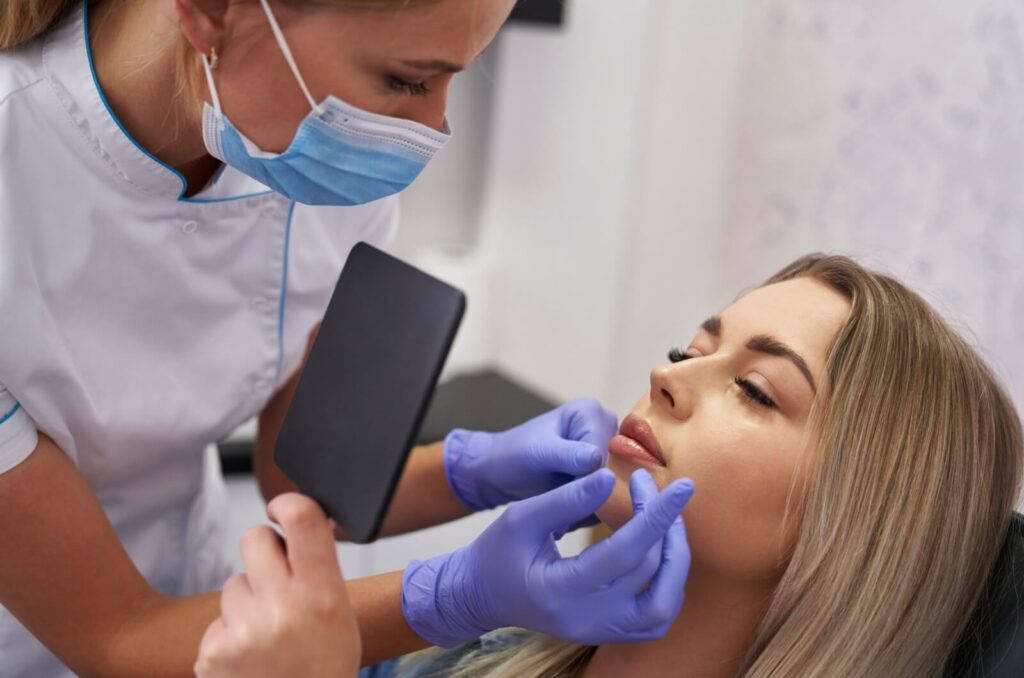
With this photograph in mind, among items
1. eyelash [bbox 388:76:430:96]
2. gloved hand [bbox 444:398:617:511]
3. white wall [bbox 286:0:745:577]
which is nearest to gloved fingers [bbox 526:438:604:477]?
gloved hand [bbox 444:398:617:511]

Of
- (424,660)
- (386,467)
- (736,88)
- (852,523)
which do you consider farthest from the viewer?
(736,88)

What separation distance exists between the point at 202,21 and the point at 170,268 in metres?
0.37

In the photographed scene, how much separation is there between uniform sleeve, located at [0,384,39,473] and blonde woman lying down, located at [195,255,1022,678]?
638 mm

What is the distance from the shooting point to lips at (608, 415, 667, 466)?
121 centimetres

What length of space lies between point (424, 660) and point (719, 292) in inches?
59.7

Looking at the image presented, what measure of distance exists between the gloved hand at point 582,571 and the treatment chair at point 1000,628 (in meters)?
0.36

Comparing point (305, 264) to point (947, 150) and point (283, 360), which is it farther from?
point (947, 150)

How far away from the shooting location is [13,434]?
1050mm

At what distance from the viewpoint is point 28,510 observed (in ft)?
3.43

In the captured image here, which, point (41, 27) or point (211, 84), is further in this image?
point (41, 27)

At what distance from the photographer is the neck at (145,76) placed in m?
1.08

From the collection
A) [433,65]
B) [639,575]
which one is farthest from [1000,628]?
[433,65]

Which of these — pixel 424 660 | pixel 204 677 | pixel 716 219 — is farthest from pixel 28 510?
pixel 716 219

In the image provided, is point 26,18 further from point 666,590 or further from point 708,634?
point 708,634
